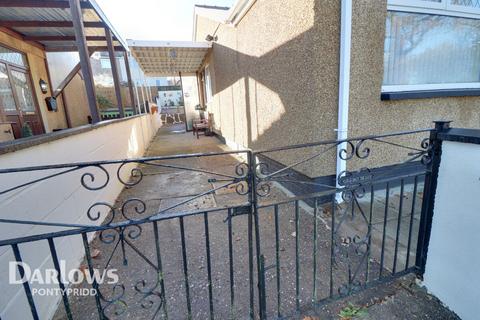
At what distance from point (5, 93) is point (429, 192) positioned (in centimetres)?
→ 773

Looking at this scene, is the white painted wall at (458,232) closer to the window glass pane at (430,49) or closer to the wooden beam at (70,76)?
the window glass pane at (430,49)

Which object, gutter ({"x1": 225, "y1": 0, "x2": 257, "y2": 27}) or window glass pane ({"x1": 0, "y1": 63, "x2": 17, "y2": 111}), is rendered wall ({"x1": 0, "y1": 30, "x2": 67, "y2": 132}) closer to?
window glass pane ({"x1": 0, "y1": 63, "x2": 17, "y2": 111})

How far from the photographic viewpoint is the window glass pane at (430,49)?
289cm

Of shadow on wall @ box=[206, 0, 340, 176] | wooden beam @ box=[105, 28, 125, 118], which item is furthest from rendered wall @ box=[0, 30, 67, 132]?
shadow on wall @ box=[206, 0, 340, 176]

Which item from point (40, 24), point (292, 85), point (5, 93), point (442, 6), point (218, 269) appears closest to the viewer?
point (218, 269)

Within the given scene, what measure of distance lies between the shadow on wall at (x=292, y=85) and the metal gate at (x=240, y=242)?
341 millimetres

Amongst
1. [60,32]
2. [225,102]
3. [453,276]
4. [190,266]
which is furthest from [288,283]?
[60,32]

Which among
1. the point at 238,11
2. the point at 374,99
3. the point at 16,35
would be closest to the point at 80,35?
the point at 238,11

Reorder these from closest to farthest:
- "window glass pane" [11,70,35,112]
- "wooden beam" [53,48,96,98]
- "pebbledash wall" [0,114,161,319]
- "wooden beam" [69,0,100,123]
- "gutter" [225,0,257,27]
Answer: "pebbledash wall" [0,114,161,319], "wooden beam" [69,0,100,123], "gutter" [225,0,257,27], "window glass pane" [11,70,35,112], "wooden beam" [53,48,96,98]

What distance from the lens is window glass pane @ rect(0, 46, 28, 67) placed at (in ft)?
17.0

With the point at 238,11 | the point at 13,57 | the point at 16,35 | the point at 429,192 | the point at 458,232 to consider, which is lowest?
the point at 458,232

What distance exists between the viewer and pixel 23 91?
19.5 ft

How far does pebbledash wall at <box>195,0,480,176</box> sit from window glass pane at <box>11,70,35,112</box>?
→ 588 cm

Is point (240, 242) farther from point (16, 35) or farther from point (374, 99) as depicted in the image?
point (16, 35)
